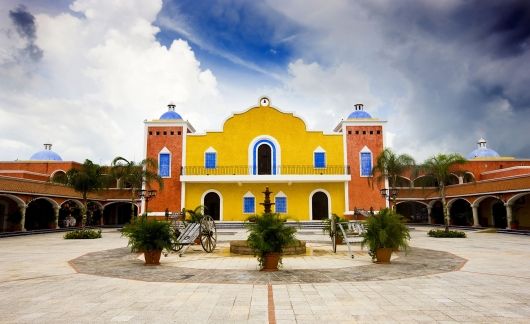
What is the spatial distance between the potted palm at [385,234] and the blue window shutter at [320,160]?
1728 centimetres

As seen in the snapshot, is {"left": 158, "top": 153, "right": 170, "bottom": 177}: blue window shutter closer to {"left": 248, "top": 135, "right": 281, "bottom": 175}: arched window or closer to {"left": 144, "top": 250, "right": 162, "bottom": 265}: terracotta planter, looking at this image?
{"left": 248, "top": 135, "right": 281, "bottom": 175}: arched window

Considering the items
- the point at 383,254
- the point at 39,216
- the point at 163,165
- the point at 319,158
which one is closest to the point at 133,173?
the point at 163,165

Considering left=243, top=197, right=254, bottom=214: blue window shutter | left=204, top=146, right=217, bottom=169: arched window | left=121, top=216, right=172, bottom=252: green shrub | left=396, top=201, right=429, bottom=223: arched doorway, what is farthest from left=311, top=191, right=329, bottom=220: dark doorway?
left=121, top=216, right=172, bottom=252: green shrub

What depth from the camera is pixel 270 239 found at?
790cm

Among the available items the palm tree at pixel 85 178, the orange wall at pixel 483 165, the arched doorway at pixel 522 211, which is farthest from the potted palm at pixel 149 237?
the orange wall at pixel 483 165

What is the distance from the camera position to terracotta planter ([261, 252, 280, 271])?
7.91 metres

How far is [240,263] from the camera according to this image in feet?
30.0

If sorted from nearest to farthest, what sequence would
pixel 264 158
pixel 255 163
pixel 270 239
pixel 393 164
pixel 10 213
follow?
pixel 270 239 < pixel 393 164 < pixel 10 213 < pixel 255 163 < pixel 264 158

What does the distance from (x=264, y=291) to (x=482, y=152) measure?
34000 millimetres

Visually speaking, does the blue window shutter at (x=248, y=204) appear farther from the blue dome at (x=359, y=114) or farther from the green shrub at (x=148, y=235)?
the green shrub at (x=148, y=235)

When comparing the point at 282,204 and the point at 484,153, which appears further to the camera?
the point at 484,153

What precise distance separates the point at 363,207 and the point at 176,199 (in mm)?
12630

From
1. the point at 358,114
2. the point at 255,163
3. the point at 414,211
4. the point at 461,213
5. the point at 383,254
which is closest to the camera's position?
the point at 383,254

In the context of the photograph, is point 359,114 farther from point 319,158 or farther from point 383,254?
point 383,254
